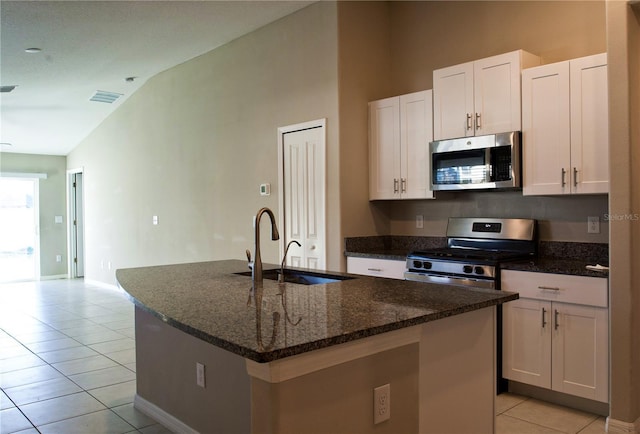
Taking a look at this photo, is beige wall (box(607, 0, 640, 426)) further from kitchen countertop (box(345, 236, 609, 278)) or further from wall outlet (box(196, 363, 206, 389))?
wall outlet (box(196, 363, 206, 389))

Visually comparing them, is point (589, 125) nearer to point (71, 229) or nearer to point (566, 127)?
point (566, 127)

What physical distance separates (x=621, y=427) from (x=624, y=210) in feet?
3.93

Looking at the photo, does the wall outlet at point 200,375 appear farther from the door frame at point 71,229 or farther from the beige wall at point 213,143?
the door frame at point 71,229

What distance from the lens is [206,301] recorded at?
215 cm

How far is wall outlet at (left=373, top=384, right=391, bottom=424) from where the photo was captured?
183 cm

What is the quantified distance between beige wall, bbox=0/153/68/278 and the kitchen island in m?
8.31

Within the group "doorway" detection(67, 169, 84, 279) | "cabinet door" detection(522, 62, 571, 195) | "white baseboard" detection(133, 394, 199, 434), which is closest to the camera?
"white baseboard" detection(133, 394, 199, 434)

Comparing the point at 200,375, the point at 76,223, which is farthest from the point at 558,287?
the point at 76,223

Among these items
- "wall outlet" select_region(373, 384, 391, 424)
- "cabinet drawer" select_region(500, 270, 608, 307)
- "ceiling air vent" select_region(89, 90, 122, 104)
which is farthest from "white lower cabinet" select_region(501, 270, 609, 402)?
"ceiling air vent" select_region(89, 90, 122, 104)

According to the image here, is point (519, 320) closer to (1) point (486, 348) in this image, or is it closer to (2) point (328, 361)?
(1) point (486, 348)

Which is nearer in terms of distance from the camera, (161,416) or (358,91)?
(161,416)

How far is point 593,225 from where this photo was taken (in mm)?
3555

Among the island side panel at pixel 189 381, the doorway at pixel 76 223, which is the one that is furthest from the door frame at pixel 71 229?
the island side panel at pixel 189 381

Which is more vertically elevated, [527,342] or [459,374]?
[459,374]
